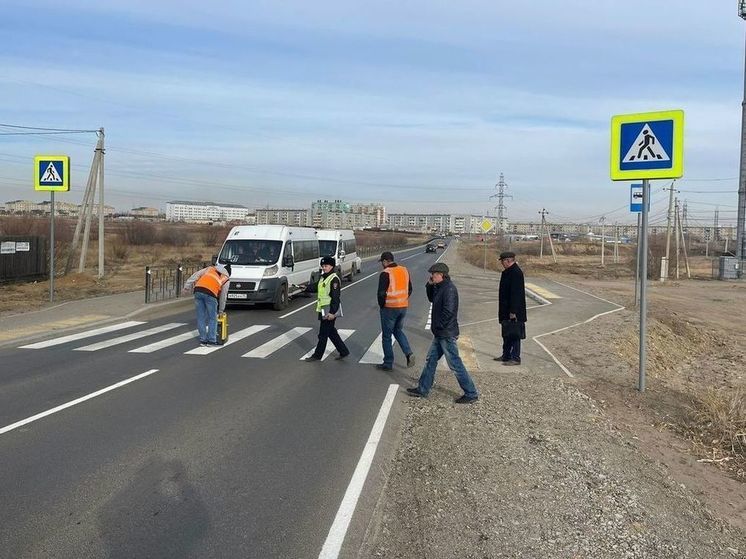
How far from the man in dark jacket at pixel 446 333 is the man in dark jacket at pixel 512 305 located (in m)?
2.50

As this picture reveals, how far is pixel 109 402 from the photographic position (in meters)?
7.31

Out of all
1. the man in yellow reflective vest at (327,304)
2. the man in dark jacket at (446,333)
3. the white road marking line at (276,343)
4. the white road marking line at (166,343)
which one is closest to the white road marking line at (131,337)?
the white road marking line at (166,343)

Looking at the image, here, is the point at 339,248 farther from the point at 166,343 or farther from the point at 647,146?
the point at 647,146

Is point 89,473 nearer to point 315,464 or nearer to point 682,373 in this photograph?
point 315,464

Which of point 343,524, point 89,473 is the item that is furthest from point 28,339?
point 343,524

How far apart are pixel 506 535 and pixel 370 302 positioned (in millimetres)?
16556

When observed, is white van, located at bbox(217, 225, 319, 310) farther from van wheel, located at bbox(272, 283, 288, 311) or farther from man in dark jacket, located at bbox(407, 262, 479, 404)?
man in dark jacket, located at bbox(407, 262, 479, 404)

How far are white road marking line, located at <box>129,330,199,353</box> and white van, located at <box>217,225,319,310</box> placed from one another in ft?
12.8

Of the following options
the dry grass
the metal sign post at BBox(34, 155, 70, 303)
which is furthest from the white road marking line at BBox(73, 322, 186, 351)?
the dry grass

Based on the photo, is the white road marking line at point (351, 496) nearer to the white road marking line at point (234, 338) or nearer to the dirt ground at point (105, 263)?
the white road marking line at point (234, 338)

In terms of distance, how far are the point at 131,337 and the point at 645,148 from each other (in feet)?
32.0

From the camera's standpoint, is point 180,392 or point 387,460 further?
point 180,392

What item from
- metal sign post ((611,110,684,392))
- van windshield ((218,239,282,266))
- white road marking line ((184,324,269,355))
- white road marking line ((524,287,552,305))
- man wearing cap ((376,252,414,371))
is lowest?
white road marking line ((184,324,269,355))

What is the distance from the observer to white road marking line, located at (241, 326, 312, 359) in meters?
10.8
